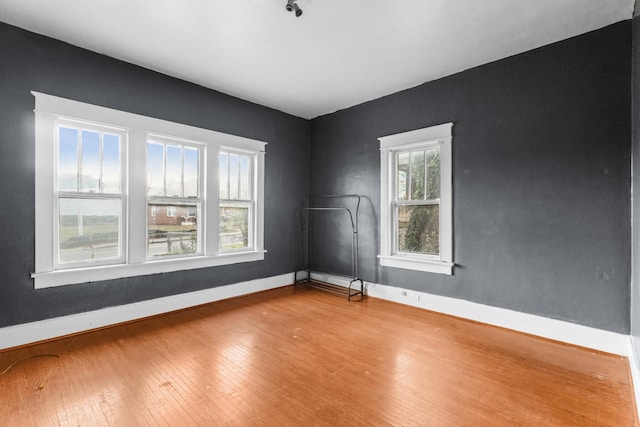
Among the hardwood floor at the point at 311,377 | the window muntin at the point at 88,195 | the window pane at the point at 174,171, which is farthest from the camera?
the window pane at the point at 174,171

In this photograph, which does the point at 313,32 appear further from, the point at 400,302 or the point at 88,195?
the point at 400,302

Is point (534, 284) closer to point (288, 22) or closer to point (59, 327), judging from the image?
point (288, 22)

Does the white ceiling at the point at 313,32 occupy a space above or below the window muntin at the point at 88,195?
above

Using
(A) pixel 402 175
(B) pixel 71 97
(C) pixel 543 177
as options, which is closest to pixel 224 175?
(B) pixel 71 97

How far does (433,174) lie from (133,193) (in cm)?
363

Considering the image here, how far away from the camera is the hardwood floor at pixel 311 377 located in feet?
6.01

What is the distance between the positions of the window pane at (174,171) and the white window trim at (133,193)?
0.21 m

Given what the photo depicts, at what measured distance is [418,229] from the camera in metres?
4.03

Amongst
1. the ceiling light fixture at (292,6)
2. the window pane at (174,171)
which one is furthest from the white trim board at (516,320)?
the ceiling light fixture at (292,6)

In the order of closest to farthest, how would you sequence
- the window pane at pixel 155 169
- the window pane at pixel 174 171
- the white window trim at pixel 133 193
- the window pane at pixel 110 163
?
1. the white window trim at pixel 133 193
2. the window pane at pixel 110 163
3. the window pane at pixel 155 169
4. the window pane at pixel 174 171

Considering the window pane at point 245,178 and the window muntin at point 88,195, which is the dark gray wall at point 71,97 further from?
the window pane at point 245,178

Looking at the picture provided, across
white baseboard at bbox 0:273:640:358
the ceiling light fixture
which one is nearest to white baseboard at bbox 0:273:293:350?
white baseboard at bbox 0:273:640:358

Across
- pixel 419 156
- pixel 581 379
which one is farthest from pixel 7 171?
pixel 581 379

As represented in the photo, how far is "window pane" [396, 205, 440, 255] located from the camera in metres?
3.86
